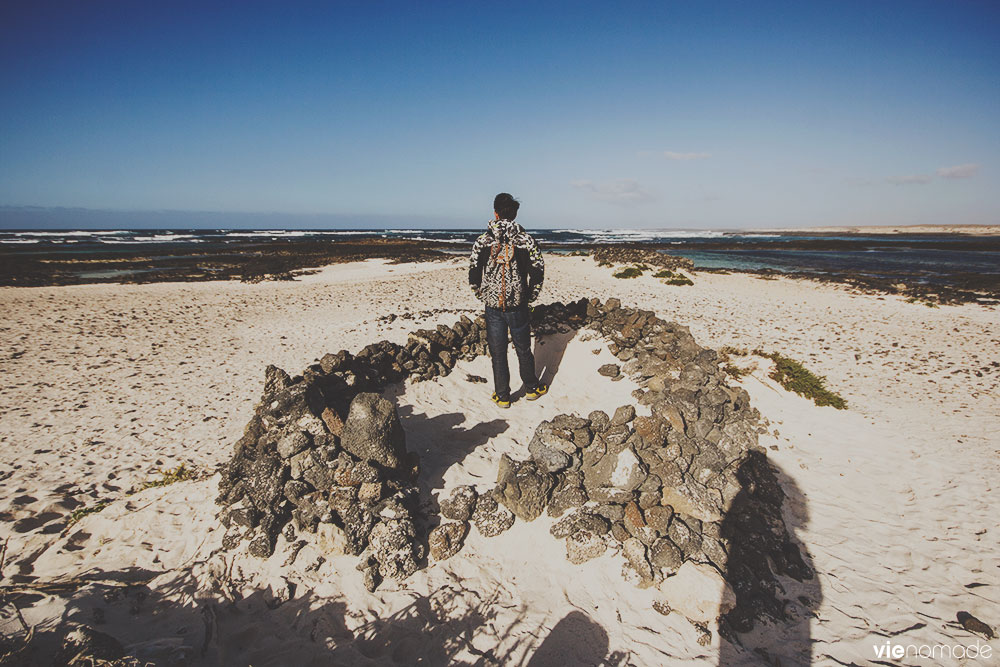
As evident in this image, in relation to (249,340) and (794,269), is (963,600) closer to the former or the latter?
(249,340)

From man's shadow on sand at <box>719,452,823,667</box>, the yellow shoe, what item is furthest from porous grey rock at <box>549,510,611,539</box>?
the yellow shoe

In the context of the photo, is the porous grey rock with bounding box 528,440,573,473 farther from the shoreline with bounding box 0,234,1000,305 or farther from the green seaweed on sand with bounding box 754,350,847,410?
the shoreline with bounding box 0,234,1000,305

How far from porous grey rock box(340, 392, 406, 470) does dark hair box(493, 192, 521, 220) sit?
305 cm

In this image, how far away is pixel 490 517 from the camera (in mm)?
4398

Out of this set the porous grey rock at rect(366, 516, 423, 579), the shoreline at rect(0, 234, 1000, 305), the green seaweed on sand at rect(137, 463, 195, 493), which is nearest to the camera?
the porous grey rock at rect(366, 516, 423, 579)

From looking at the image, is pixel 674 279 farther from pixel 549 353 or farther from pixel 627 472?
pixel 627 472

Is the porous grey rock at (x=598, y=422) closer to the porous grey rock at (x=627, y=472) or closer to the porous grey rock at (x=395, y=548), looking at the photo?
the porous grey rock at (x=627, y=472)

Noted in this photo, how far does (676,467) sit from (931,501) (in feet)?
10.3

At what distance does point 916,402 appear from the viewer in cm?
741

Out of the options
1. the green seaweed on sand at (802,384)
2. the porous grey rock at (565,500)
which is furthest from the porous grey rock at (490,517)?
the green seaweed on sand at (802,384)

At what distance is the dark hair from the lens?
5.60 metres

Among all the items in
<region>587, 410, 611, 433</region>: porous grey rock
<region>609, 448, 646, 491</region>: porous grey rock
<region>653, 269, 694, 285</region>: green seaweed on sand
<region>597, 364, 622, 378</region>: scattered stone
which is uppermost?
<region>653, 269, 694, 285</region>: green seaweed on sand

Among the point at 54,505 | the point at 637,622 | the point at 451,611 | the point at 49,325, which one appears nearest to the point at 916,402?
the point at 637,622

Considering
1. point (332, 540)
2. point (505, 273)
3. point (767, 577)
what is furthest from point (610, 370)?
point (332, 540)
